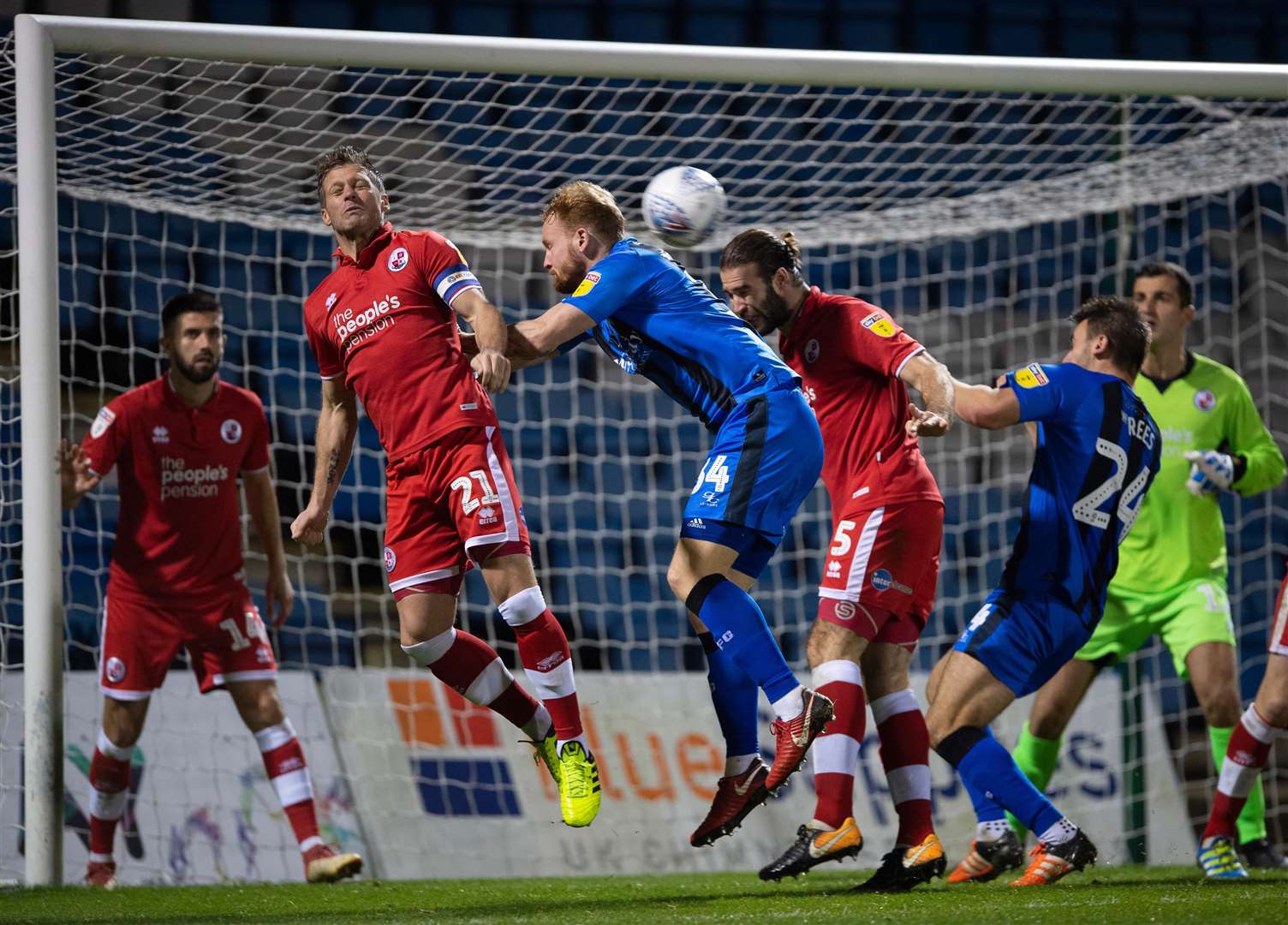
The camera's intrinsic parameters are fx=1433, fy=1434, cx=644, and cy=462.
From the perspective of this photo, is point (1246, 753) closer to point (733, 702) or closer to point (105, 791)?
point (733, 702)

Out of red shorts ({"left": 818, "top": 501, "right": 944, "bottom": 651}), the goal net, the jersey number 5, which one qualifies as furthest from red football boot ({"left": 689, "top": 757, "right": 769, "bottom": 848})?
the goal net

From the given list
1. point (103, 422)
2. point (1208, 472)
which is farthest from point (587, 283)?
point (1208, 472)

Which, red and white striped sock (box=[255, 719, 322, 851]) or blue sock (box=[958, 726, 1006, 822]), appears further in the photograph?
red and white striped sock (box=[255, 719, 322, 851])

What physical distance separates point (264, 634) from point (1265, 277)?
7.02 metres

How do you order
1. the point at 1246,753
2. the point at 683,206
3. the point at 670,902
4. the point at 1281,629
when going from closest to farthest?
the point at 670,902 → the point at 683,206 → the point at 1281,629 → the point at 1246,753

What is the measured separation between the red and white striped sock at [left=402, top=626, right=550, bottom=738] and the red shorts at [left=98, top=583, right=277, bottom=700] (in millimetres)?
1271

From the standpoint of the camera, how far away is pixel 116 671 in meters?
5.23

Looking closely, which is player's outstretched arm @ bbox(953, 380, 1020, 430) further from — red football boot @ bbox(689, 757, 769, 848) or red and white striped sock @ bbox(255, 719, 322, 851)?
red and white striped sock @ bbox(255, 719, 322, 851)

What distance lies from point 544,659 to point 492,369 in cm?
93

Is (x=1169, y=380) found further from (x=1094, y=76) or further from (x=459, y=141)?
(x=459, y=141)

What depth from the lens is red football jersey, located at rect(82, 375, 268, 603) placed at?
5266 mm

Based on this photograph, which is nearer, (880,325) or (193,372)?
(880,325)

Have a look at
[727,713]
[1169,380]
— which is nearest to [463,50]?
[727,713]

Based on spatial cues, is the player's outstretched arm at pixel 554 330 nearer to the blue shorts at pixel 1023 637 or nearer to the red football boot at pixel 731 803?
the red football boot at pixel 731 803
